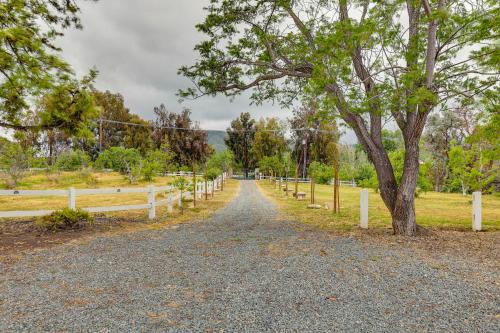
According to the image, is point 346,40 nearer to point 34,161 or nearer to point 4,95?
point 4,95

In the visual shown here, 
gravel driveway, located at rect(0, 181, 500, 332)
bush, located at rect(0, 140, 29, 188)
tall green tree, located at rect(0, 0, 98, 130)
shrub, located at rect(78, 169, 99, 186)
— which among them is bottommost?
gravel driveway, located at rect(0, 181, 500, 332)

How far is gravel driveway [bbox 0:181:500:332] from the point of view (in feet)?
9.35

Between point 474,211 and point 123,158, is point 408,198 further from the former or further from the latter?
point 123,158

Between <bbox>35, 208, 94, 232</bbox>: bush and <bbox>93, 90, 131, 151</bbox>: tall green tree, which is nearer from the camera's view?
<bbox>35, 208, 94, 232</bbox>: bush

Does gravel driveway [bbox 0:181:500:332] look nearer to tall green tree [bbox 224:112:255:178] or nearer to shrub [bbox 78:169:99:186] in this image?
shrub [bbox 78:169:99:186]

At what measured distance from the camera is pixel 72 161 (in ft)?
98.6

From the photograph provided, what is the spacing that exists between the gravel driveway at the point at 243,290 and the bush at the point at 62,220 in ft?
5.79

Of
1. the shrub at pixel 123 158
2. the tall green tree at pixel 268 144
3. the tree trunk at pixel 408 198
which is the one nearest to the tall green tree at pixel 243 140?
the tall green tree at pixel 268 144

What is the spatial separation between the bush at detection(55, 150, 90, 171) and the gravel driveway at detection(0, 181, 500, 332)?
2673cm

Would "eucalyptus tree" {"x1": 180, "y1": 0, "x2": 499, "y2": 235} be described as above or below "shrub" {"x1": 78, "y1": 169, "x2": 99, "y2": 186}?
above

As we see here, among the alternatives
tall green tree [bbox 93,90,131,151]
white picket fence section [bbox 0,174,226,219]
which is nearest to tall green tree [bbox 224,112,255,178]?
tall green tree [bbox 93,90,131,151]

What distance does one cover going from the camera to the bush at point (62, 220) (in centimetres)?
738

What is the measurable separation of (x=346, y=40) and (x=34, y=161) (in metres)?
22.3

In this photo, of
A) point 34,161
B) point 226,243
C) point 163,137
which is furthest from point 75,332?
point 163,137
